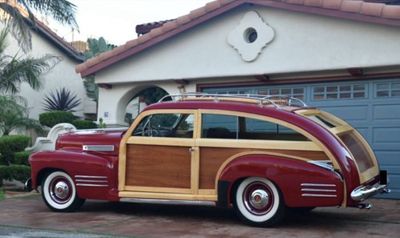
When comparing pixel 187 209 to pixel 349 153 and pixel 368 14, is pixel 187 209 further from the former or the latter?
pixel 368 14

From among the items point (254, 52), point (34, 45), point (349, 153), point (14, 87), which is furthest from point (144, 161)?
point (34, 45)

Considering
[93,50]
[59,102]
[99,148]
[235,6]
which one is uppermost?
[93,50]

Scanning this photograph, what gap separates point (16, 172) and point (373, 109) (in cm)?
798

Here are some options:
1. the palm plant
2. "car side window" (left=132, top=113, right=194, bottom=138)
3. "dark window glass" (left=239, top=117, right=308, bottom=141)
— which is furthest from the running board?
the palm plant

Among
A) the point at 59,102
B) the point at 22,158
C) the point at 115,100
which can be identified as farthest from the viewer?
the point at 59,102

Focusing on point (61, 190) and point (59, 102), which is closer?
point (61, 190)

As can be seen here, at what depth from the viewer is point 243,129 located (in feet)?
27.9

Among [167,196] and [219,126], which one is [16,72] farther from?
[219,126]

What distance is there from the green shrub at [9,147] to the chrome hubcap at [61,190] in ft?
16.8

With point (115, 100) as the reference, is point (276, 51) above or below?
above

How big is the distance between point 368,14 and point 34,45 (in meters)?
13.0

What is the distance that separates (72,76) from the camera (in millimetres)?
21844

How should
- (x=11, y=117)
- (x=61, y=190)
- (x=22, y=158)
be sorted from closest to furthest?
(x=61, y=190)
(x=22, y=158)
(x=11, y=117)

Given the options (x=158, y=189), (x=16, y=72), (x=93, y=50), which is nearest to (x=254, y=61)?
(x=158, y=189)
